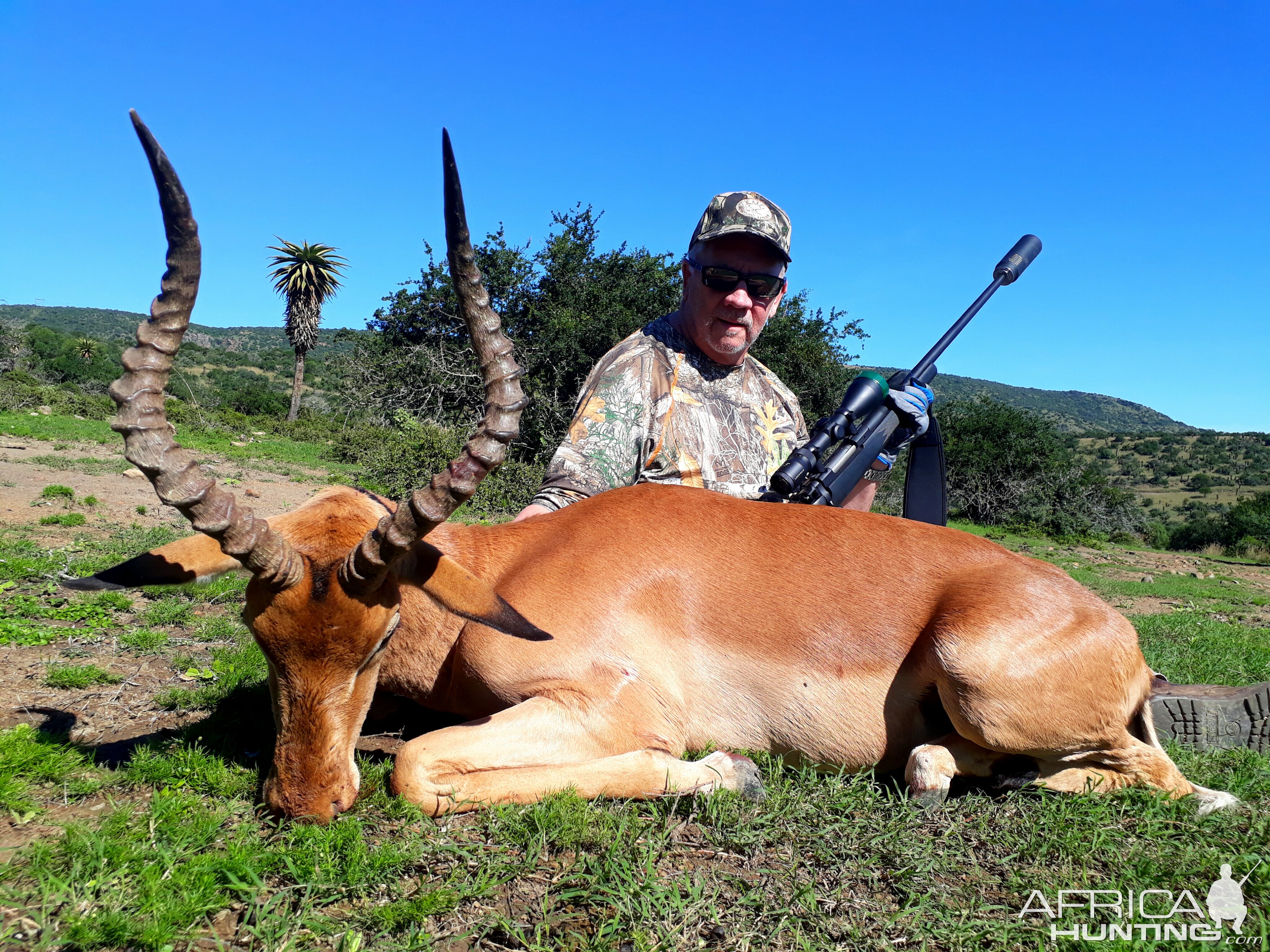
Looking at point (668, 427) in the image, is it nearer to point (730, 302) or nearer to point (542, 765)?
point (730, 302)

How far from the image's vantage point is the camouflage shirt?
18.4ft

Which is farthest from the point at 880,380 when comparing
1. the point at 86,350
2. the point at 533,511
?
the point at 86,350

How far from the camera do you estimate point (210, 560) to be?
145 inches

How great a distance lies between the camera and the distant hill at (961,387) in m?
102

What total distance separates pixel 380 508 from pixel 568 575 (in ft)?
3.25

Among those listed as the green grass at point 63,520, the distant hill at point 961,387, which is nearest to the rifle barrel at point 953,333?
the green grass at point 63,520

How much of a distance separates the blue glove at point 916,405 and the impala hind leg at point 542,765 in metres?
3.45

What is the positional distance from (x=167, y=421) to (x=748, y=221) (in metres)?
4.44

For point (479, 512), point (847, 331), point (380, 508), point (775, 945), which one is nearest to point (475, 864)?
point (775, 945)

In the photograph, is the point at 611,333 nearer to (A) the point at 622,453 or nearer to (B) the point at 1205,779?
(A) the point at 622,453

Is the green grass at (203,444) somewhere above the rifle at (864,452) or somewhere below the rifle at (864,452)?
below

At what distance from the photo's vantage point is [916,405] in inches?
245

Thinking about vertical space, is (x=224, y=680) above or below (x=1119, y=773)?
below

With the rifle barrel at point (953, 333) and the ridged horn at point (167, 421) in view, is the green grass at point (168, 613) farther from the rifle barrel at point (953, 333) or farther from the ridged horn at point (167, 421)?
the rifle barrel at point (953, 333)
